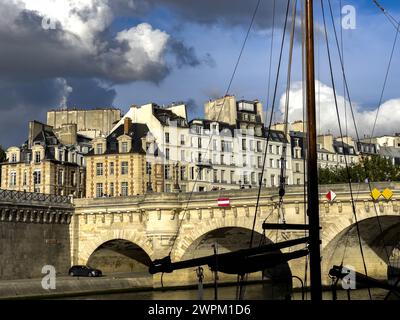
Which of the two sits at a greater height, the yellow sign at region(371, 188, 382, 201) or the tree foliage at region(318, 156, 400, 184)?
the tree foliage at region(318, 156, 400, 184)

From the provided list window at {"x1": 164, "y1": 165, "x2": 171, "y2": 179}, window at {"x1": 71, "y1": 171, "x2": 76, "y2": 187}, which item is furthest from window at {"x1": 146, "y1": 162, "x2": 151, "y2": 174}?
window at {"x1": 71, "y1": 171, "x2": 76, "y2": 187}

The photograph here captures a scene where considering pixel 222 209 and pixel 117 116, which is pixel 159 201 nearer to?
pixel 222 209

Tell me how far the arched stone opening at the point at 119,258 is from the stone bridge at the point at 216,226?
99 millimetres

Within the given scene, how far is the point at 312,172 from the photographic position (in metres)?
16.5

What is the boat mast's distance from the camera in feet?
50.2

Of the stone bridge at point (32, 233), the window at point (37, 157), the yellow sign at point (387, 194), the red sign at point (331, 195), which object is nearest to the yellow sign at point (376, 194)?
the yellow sign at point (387, 194)

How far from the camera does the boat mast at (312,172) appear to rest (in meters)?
15.3

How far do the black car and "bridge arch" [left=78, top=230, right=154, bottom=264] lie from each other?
2247mm

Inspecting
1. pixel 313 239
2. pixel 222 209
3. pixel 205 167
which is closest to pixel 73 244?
pixel 222 209

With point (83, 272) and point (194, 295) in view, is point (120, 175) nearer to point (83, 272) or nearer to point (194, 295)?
point (83, 272)

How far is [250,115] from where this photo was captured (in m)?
89.1

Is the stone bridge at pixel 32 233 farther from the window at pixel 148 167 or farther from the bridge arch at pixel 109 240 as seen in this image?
the window at pixel 148 167

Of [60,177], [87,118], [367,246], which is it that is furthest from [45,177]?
[367,246]

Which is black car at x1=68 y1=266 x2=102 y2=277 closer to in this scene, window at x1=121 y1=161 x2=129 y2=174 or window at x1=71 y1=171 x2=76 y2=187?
window at x1=121 y1=161 x2=129 y2=174
